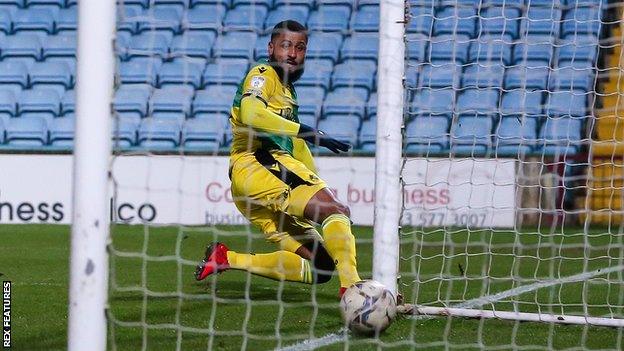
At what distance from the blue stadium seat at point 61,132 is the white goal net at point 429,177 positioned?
1.24m

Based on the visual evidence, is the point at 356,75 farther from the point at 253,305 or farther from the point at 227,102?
the point at 253,305

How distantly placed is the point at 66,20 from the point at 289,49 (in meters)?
9.58

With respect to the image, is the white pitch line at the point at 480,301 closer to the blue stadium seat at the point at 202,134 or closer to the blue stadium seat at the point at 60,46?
the blue stadium seat at the point at 202,134

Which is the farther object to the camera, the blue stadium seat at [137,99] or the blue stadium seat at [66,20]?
the blue stadium seat at [66,20]

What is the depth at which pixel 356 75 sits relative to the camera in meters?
12.0

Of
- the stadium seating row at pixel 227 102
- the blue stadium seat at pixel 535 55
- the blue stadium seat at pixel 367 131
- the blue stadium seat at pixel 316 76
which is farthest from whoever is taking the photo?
the blue stadium seat at pixel 535 55

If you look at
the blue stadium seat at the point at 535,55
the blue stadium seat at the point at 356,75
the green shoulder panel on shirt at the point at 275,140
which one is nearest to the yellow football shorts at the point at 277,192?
the green shoulder panel on shirt at the point at 275,140

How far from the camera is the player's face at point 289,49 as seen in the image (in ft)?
19.6

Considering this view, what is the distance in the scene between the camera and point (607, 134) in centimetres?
1219

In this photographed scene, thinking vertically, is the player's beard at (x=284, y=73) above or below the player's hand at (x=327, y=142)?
above

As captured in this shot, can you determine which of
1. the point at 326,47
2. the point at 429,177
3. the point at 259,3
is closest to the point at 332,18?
the point at 326,47

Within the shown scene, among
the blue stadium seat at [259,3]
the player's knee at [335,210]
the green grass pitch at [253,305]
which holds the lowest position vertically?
the green grass pitch at [253,305]

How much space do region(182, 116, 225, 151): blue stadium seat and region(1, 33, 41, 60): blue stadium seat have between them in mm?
3232

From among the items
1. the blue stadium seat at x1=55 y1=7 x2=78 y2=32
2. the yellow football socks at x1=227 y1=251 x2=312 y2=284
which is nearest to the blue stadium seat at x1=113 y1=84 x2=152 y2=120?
the blue stadium seat at x1=55 y1=7 x2=78 y2=32
